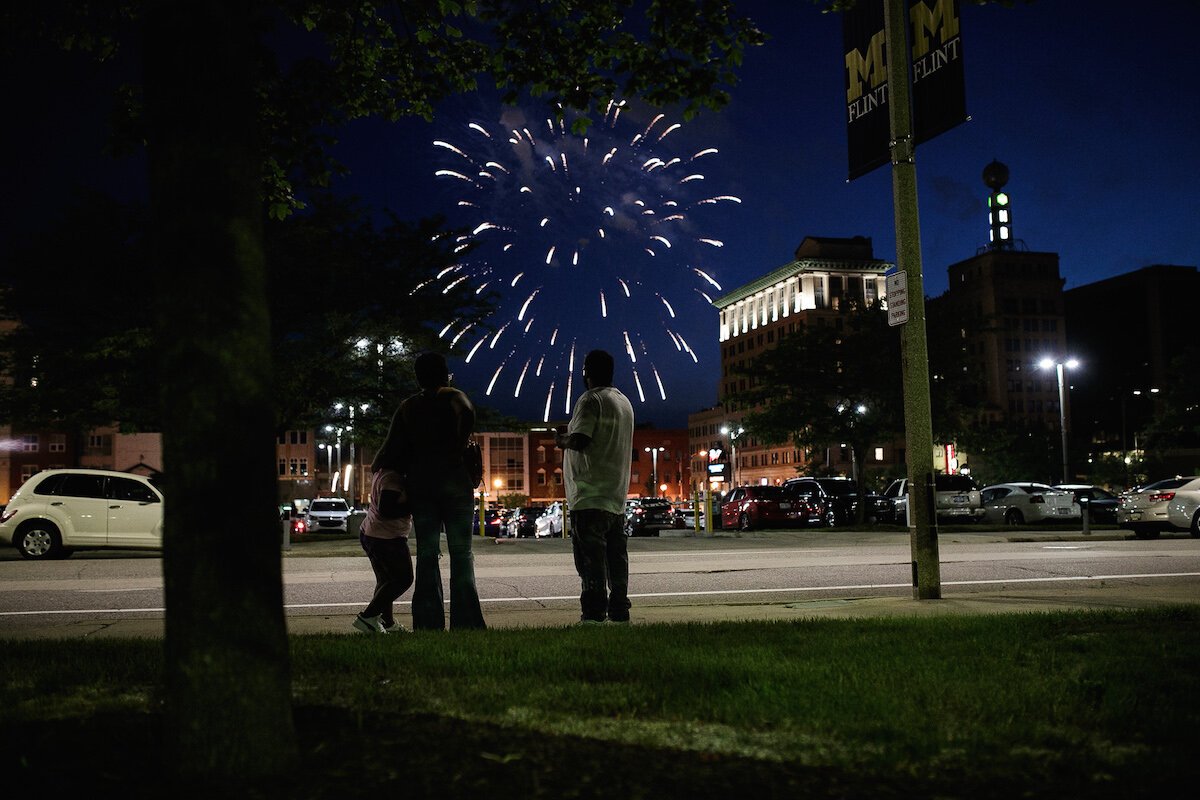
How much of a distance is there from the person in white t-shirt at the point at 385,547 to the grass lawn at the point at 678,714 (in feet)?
3.06

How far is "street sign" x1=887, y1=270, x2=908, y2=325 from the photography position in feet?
30.8

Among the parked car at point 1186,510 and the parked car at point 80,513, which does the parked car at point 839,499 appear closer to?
the parked car at point 1186,510

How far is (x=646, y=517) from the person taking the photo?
34.9 metres

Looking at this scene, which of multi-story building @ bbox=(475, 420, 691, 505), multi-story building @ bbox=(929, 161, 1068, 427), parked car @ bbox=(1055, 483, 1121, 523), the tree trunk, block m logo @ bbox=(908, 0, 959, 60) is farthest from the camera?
multi-story building @ bbox=(475, 420, 691, 505)

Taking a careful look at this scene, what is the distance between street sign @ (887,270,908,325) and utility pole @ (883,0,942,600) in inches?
1.6

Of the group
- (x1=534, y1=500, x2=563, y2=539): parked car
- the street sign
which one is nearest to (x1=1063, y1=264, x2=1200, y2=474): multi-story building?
(x1=534, y1=500, x2=563, y2=539): parked car

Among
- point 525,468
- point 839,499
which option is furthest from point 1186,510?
point 525,468

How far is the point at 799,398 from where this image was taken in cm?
3719

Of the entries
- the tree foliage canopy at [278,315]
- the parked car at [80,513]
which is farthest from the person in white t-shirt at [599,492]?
the tree foliage canopy at [278,315]

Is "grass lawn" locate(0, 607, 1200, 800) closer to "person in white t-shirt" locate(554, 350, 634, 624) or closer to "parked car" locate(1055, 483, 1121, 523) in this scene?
"person in white t-shirt" locate(554, 350, 634, 624)

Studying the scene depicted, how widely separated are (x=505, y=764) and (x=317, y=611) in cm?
691

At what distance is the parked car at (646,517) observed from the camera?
3488 centimetres

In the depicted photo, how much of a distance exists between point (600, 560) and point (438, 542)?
3.90ft

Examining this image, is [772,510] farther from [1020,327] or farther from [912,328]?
[1020,327]
